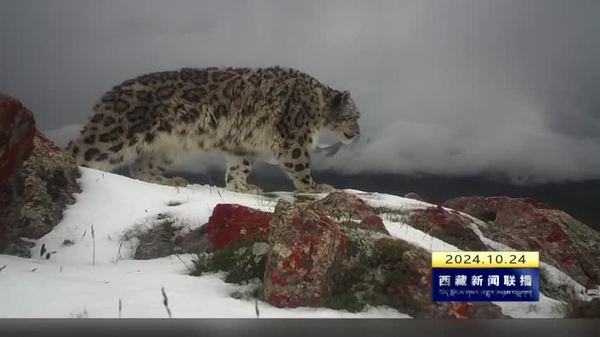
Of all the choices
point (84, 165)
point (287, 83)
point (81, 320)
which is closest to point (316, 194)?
point (287, 83)

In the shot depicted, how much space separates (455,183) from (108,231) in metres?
1.99

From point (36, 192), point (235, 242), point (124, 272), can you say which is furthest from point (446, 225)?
point (36, 192)

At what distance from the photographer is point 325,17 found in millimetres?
4445

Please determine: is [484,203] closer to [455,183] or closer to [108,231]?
[455,183]

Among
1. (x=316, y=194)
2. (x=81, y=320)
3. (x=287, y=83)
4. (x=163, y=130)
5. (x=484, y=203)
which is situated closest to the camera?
(x=81, y=320)

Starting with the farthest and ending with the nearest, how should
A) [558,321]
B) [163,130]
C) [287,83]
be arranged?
1. [163,130]
2. [287,83]
3. [558,321]

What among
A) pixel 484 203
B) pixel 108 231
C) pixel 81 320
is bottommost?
pixel 81 320

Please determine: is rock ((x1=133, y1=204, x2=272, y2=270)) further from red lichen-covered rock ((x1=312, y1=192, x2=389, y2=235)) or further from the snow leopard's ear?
the snow leopard's ear

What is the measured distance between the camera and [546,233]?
4.38 metres

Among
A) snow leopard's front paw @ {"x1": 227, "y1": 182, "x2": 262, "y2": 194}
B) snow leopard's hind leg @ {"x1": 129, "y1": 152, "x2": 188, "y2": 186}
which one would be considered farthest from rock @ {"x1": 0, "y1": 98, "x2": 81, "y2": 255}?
snow leopard's front paw @ {"x1": 227, "y1": 182, "x2": 262, "y2": 194}

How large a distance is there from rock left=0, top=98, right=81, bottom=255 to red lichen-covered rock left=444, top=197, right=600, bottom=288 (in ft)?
7.71

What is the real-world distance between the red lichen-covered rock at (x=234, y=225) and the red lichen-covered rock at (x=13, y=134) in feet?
3.76

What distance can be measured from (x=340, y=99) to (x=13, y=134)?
2062 millimetres

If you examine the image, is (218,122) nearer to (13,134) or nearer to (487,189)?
(13,134)
